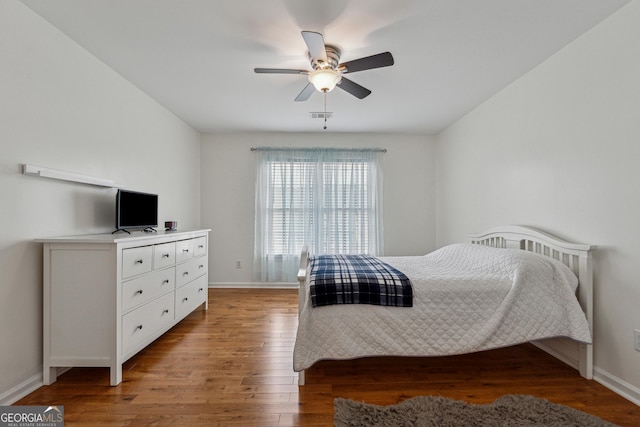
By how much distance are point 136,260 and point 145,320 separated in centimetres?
50

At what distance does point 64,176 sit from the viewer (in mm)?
2047

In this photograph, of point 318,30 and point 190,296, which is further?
point 190,296

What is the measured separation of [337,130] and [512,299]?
3.22 metres

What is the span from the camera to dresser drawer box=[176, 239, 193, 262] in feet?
9.05

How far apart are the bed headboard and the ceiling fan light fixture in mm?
2082

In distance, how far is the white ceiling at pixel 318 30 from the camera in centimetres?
181

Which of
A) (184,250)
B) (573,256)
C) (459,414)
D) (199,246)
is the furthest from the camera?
(199,246)

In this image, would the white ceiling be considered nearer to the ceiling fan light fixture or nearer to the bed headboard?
the ceiling fan light fixture

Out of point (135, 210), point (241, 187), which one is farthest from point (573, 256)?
point (241, 187)

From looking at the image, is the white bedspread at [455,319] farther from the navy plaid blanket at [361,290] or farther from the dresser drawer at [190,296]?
the dresser drawer at [190,296]

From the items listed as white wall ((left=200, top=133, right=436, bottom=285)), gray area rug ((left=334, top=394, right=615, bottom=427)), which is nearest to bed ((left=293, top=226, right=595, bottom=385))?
gray area rug ((left=334, top=394, right=615, bottom=427))

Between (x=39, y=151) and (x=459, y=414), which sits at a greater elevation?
(x=39, y=151)

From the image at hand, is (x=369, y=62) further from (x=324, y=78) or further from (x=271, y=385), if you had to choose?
(x=271, y=385)

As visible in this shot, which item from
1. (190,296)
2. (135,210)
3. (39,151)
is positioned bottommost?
(190,296)
